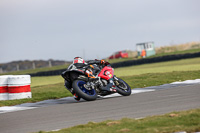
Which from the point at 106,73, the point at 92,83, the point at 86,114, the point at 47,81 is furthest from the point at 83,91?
the point at 47,81

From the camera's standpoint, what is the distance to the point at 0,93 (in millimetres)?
14656

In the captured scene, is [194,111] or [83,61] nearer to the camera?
[194,111]

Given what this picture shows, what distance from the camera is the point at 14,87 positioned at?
47.0 feet

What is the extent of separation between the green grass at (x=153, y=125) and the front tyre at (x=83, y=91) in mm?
4476

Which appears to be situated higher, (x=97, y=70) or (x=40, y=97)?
(x=97, y=70)

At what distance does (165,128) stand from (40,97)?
9254mm

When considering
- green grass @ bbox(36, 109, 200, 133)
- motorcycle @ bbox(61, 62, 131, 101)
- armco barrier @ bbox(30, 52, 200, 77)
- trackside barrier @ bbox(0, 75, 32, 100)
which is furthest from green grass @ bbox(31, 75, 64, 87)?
green grass @ bbox(36, 109, 200, 133)

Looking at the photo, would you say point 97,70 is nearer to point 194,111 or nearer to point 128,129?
point 194,111

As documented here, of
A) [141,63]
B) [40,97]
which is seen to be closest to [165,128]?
[40,97]

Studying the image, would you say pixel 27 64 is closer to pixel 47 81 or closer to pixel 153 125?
pixel 47 81

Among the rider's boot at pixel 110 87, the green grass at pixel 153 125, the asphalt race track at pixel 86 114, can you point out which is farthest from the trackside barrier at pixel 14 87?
the green grass at pixel 153 125

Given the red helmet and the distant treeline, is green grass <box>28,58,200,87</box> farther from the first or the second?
the distant treeline

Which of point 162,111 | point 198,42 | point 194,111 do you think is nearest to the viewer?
point 194,111

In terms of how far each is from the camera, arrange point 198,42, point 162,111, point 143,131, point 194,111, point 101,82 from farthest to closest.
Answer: point 198,42, point 101,82, point 162,111, point 194,111, point 143,131
